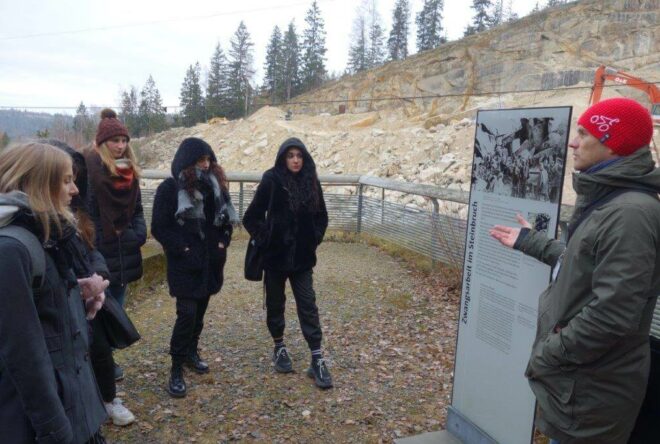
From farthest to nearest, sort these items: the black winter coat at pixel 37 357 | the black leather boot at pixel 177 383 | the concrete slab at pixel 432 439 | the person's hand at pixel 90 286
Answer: the black leather boot at pixel 177 383
the concrete slab at pixel 432 439
the person's hand at pixel 90 286
the black winter coat at pixel 37 357

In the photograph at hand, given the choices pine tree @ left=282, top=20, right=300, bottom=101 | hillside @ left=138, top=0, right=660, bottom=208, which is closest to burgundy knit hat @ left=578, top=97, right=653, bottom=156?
hillside @ left=138, top=0, right=660, bottom=208

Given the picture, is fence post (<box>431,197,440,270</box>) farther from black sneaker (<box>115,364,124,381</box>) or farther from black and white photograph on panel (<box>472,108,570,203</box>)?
black sneaker (<box>115,364,124,381</box>)

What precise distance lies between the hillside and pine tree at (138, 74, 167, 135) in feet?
41.5

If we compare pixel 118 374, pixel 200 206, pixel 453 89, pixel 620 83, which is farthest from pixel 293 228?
pixel 453 89

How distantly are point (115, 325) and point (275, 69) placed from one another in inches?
2213

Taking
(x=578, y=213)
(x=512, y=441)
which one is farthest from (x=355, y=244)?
(x=578, y=213)

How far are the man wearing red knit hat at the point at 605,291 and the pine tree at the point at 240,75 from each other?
170 ft

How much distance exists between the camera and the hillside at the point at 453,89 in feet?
91.8

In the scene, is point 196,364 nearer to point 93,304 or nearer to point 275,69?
point 93,304

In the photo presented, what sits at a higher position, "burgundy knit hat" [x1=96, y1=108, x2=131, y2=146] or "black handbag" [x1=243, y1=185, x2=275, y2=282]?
"burgundy knit hat" [x1=96, y1=108, x2=131, y2=146]

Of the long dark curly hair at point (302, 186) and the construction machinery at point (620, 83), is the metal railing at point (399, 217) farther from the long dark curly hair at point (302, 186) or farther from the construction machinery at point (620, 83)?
the construction machinery at point (620, 83)

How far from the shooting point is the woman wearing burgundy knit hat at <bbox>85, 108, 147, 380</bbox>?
4.03 metres

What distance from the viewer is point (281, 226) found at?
4387mm

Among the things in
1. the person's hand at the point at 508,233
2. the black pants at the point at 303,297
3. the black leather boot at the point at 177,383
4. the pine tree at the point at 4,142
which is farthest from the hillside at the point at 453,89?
the person's hand at the point at 508,233
